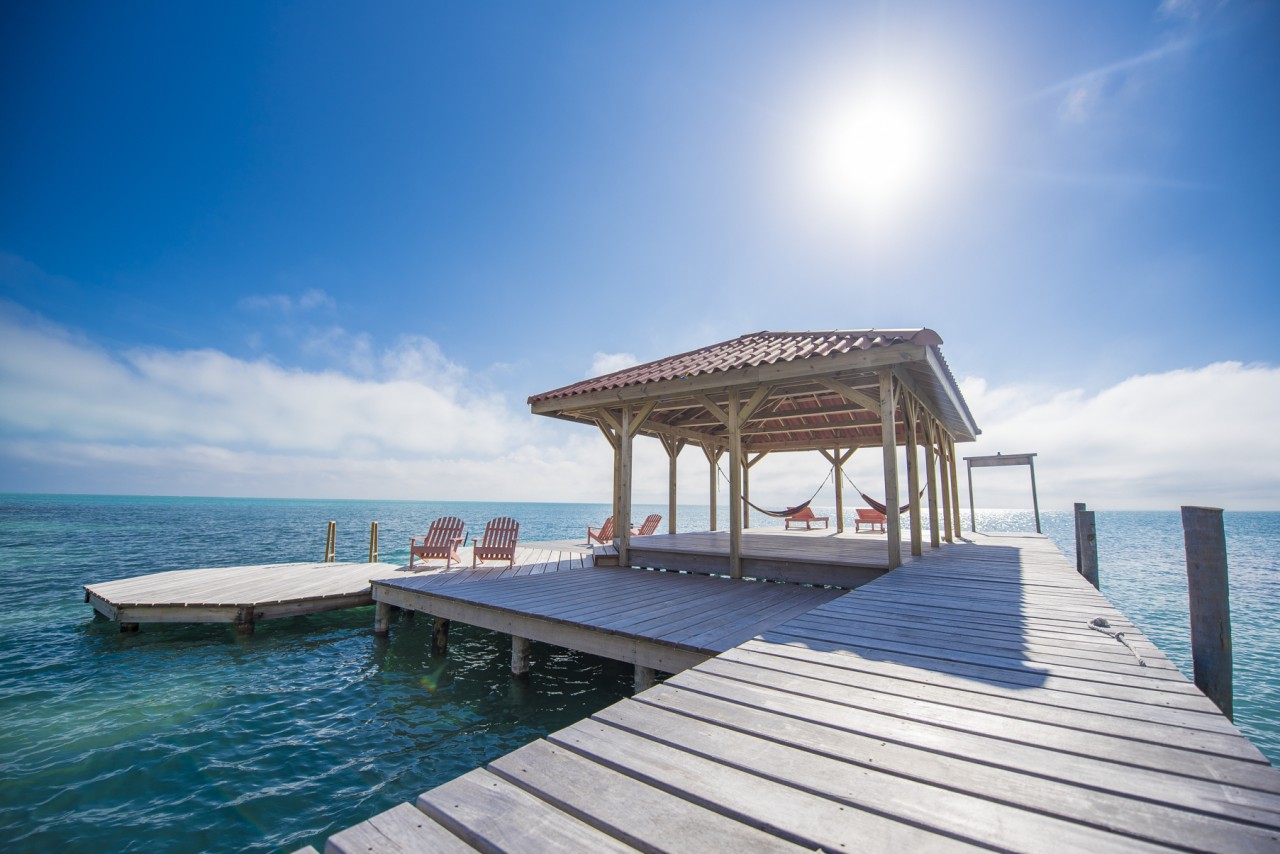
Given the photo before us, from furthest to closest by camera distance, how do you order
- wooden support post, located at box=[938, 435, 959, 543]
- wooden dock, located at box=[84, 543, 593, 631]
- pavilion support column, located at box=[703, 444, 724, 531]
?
pavilion support column, located at box=[703, 444, 724, 531] < wooden support post, located at box=[938, 435, 959, 543] < wooden dock, located at box=[84, 543, 593, 631]

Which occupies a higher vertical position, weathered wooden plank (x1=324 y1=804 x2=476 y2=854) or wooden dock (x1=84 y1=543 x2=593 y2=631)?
weathered wooden plank (x1=324 y1=804 x2=476 y2=854)

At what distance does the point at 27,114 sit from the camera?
798 inches

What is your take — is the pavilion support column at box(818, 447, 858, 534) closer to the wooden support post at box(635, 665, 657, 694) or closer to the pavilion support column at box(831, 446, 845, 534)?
the pavilion support column at box(831, 446, 845, 534)

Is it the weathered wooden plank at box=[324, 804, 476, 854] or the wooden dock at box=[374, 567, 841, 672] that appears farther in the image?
the wooden dock at box=[374, 567, 841, 672]

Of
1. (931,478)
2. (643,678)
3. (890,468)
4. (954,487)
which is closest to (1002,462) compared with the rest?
(954,487)

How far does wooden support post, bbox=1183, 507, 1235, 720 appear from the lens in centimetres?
351

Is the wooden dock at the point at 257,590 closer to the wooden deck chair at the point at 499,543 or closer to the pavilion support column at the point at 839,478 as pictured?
the wooden deck chair at the point at 499,543

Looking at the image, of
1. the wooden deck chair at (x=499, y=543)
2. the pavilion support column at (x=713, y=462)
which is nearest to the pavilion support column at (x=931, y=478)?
the pavilion support column at (x=713, y=462)

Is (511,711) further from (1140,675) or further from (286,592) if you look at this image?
(286,592)

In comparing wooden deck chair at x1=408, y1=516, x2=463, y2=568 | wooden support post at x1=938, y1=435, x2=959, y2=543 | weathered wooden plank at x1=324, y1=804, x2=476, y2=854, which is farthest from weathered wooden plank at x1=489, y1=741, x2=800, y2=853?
wooden support post at x1=938, y1=435, x2=959, y2=543

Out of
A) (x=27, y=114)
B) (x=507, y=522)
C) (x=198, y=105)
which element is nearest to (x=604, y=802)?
(x=507, y=522)

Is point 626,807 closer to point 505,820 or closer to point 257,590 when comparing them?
point 505,820

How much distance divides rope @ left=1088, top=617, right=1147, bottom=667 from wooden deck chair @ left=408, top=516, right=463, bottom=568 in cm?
868

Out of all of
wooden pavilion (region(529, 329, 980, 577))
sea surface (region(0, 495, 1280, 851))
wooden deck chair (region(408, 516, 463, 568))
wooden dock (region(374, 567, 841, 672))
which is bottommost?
sea surface (region(0, 495, 1280, 851))
